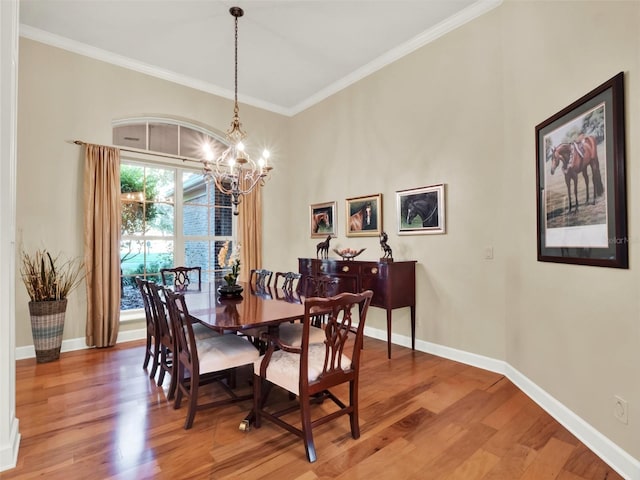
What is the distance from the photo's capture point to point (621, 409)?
5.89 feet

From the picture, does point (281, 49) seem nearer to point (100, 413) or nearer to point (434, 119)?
point (434, 119)

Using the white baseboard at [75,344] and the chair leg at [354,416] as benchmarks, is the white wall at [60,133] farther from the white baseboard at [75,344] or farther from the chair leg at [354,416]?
the chair leg at [354,416]

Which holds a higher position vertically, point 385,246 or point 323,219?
point 323,219

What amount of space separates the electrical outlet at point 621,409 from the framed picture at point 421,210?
197cm

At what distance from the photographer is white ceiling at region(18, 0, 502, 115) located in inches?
128

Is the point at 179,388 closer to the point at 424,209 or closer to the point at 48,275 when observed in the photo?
the point at 48,275

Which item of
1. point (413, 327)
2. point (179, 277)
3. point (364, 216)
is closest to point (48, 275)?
point (179, 277)

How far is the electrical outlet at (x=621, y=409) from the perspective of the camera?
1.76 meters

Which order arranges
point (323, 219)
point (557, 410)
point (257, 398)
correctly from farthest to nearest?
point (323, 219), point (557, 410), point (257, 398)

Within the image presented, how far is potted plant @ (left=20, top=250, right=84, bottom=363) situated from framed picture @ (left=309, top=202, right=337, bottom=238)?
10.5ft

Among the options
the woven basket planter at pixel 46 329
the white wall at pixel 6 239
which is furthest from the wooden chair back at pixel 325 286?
the woven basket planter at pixel 46 329

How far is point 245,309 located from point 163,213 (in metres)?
2.91

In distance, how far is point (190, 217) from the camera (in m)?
4.88

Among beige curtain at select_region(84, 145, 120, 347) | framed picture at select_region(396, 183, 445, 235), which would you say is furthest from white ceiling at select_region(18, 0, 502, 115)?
framed picture at select_region(396, 183, 445, 235)
